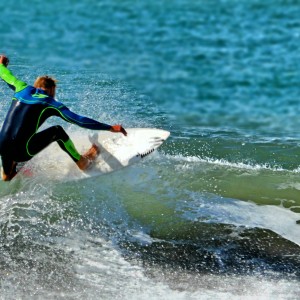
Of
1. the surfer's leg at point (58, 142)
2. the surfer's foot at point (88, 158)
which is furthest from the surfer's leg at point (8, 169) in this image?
the surfer's foot at point (88, 158)

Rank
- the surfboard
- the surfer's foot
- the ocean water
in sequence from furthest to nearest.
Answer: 1. the surfboard
2. the surfer's foot
3. the ocean water

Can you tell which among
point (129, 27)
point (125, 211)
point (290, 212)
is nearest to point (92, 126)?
point (125, 211)

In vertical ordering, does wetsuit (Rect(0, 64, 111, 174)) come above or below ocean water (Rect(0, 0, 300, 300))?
above

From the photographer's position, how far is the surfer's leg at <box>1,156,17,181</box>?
30.8 ft

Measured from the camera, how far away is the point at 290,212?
986 centimetres

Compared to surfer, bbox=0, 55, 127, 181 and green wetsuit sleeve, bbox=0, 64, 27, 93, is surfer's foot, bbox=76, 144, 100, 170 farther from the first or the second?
green wetsuit sleeve, bbox=0, 64, 27, 93

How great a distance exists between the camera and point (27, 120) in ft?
29.9

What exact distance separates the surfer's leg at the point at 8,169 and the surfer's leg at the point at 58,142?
279 millimetres

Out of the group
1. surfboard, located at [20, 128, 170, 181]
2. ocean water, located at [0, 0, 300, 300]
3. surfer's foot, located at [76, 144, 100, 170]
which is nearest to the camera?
ocean water, located at [0, 0, 300, 300]

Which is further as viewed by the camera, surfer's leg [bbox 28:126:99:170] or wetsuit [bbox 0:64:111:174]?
surfer's leg [bbox 28:126:99:170]

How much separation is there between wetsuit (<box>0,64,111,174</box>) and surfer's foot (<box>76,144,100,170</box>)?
72 cm

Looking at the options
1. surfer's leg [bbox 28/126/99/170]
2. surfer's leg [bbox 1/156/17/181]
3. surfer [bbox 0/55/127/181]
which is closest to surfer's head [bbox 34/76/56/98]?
Result: surfer [bbox 0/55/127/181]

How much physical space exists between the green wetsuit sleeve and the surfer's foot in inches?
50.1

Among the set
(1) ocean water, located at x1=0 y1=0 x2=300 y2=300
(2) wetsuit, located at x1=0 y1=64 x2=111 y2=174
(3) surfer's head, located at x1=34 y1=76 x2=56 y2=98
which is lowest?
(1) ocean water, located at x1=0 y1=0 x2=300 y2=300
